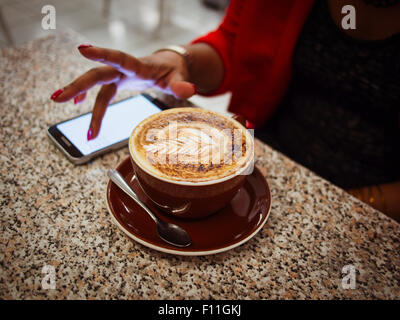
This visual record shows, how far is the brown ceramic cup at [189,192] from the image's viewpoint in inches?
18.0

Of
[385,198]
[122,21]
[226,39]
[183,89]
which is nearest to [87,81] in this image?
[183,89]

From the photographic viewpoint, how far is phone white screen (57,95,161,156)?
688mm

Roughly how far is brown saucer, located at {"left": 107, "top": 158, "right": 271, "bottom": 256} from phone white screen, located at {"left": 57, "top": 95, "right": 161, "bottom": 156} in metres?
0.14

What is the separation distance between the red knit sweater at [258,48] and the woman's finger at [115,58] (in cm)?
36

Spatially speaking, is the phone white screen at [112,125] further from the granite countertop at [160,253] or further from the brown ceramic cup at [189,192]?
the brown ceramic cup at [189,192]

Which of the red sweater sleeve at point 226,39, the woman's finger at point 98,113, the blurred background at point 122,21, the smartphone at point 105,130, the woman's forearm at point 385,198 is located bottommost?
the blurred background at point 122,21

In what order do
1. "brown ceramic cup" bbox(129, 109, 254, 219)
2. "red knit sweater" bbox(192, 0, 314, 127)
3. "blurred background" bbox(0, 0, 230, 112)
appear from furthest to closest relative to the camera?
"blurred background" bbox(0, 0, 230, 112)
"red knit sweater" bbox(192, 0, 314, 127)
"brown ceramic cup" bbox(129, 109, 254, 219)

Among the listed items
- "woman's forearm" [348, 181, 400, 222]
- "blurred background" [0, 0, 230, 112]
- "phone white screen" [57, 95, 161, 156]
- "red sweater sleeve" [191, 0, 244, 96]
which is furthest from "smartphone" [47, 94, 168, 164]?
"blurred background" [0, 0, 230, 112]

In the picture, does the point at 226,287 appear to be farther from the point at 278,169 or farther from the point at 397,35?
the point at 397,35

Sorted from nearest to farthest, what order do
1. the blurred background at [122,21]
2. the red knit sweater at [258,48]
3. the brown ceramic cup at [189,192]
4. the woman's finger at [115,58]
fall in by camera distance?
the brown ceramic cup at [189,192] → the woman's finger at [115,58] → the red knit sweater at [258,48] → the blurred background at [122,21]

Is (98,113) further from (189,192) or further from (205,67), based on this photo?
(205,67)

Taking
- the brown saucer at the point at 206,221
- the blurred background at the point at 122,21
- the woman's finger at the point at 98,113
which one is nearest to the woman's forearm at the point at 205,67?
the woman's finger at the point at 98,113

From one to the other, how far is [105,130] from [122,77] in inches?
6.0

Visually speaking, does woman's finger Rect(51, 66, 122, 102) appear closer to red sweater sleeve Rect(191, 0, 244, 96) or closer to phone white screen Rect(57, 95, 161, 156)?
phone white screen Rect(57, 95, 161, 156)
